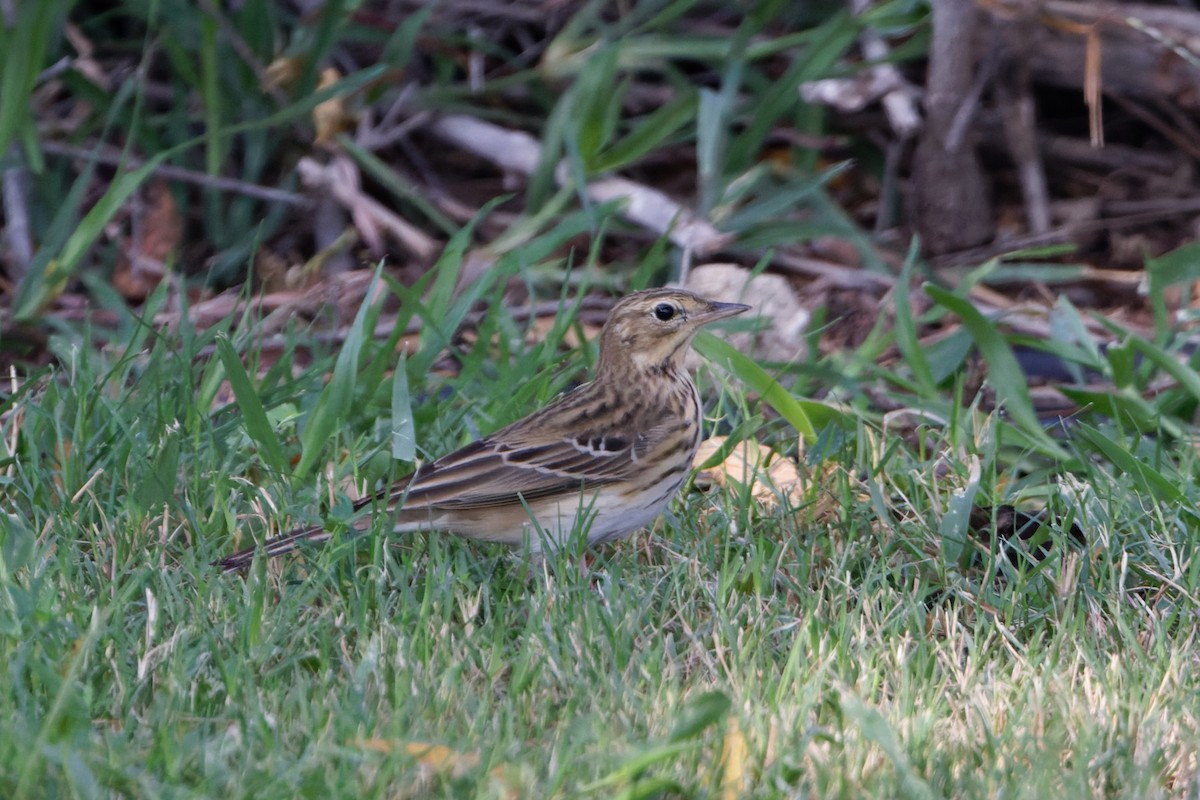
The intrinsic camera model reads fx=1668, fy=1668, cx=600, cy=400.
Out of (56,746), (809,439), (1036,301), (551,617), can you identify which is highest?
(56,746)

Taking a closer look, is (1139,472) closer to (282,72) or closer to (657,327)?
(657,327)

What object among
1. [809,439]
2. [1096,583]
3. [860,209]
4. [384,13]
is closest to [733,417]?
[809,439]

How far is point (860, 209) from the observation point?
838 centimetres

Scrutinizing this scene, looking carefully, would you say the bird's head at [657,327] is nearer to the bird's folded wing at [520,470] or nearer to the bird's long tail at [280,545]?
the bird's folded wing at [520,470]

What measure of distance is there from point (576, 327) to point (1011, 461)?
1.66 metres

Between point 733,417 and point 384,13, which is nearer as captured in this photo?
point 733,417

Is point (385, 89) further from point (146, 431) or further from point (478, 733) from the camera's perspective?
point (478, 733)

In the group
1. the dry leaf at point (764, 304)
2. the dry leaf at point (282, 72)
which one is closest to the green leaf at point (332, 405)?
the dry leaf at point (764, 304)

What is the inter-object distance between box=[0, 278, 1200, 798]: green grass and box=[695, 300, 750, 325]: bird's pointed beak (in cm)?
39

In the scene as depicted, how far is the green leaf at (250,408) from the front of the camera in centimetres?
502

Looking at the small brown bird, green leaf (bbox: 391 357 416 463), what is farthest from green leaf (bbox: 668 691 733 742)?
green leaf (bbox: 391 357 416 463)

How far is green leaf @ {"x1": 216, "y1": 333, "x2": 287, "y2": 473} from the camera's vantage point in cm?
502

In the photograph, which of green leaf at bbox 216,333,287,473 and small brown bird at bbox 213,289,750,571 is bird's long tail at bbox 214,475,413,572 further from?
green leaf at bbox 216,333,287,473

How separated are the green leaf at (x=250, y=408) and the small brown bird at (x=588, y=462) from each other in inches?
15.6
